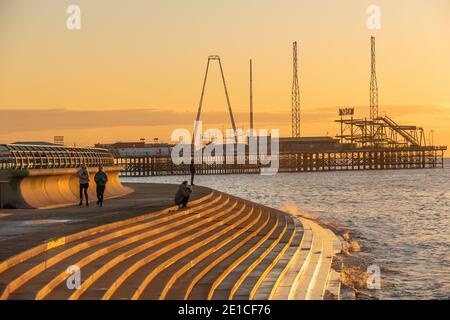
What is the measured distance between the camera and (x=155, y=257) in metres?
17.9

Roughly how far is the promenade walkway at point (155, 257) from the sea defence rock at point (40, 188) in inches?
59.8

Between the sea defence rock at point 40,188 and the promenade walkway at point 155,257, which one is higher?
the sea defence rock at point 40,188

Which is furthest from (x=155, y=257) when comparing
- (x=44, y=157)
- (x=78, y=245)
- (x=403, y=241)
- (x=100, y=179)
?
(x=403, y=241)

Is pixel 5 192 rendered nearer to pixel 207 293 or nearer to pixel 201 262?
pixel 201 262

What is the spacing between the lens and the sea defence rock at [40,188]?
27.5 metres

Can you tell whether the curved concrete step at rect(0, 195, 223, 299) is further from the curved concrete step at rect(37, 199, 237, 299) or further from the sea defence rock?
the sea defence rock

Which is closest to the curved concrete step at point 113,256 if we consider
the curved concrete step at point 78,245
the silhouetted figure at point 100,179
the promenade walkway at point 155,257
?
the promenade walkway at point 155,257

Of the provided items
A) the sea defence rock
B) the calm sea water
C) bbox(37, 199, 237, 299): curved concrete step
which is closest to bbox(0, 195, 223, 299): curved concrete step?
bbox(37, 199, 237, 299): curved concrete step

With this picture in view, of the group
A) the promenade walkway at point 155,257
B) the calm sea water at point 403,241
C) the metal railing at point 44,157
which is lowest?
the calm sea water at point 403,241

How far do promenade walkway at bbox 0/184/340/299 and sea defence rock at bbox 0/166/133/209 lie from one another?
152 cm

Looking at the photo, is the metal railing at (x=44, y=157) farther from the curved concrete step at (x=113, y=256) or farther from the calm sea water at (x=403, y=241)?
the calm sea water at (x=403, y=241)

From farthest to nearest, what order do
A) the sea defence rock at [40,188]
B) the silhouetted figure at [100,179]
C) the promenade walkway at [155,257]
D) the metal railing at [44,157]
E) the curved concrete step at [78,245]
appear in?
the silhouetted figure at [100,179] → the metal railing at [44,157] → the sea defence rock at [40,188] → the promenade walkway at [155,257] → the curved concrete step at [78,245]

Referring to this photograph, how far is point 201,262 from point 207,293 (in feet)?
11.6
